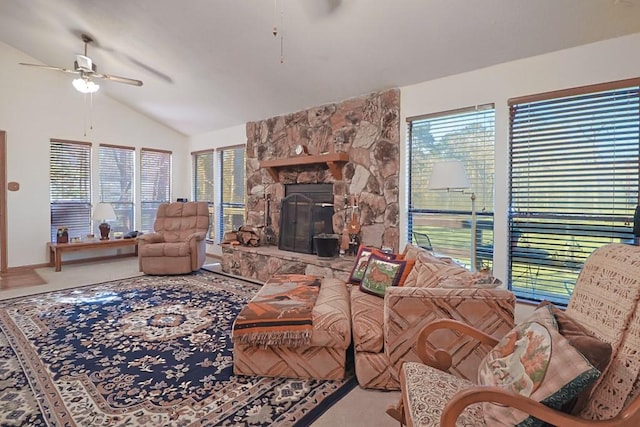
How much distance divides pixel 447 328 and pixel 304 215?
3.41m

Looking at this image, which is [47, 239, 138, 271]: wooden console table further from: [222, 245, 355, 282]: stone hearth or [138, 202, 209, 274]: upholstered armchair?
[222, 245, 355, 282]: stone hearth

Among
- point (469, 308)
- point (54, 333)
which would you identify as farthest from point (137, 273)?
point (469, 308)

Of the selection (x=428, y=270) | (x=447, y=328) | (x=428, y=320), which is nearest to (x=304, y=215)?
(x=428, y=270)

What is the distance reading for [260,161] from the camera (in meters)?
5.59

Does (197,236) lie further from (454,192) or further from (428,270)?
(428,270)

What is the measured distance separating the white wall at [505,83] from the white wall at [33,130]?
181 inches

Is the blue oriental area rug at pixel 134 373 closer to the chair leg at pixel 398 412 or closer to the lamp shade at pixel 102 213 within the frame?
the chair leg at pixel 398 412

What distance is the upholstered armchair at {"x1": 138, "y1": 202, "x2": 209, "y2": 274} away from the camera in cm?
493

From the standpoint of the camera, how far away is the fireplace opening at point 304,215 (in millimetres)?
4723

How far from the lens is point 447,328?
165 centimetres

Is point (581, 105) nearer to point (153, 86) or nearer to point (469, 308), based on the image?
point (469, 308)

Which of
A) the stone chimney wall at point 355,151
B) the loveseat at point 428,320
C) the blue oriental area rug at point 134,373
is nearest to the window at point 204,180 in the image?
the stone chimney wall at point 355,151

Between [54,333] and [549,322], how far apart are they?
142 inches

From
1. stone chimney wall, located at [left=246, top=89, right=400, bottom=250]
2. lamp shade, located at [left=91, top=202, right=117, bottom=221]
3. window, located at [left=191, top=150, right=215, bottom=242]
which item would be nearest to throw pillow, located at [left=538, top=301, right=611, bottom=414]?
stone chimney wall, located at [left=246, top=89, right=400, bottom=250]
